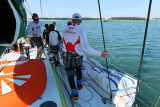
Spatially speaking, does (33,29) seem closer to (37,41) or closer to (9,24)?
(37,41)

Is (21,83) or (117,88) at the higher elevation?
(21,83)

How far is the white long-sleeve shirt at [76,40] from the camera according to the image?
204 centimetres

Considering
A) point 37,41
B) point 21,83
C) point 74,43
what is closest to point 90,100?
point 74,43

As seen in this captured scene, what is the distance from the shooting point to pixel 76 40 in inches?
84.4

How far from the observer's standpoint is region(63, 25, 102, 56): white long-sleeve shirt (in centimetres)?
204

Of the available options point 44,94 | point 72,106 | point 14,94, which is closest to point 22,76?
point 14,94

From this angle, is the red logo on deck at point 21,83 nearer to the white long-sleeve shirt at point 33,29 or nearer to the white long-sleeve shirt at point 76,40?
the white long-sleeve shirt at point 76,40

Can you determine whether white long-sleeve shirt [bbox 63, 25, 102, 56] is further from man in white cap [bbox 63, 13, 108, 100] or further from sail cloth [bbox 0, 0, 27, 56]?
sail cloth [bbox 0, 0, 27, 56]

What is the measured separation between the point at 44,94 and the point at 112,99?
1.46 m

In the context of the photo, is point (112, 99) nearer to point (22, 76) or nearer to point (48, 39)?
point (22, 76)

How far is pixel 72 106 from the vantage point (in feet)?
7.23

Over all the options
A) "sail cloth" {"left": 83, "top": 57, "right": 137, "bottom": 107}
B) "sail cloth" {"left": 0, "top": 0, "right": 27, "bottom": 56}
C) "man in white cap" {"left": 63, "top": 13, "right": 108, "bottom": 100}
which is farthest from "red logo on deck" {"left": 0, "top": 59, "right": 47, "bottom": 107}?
"sail cloth" {"left": 0, "top": 0, "right": 27, "bottom": 56}

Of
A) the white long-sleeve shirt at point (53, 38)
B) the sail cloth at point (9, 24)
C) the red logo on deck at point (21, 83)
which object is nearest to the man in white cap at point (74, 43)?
the red logo on deck at point (21, 83)

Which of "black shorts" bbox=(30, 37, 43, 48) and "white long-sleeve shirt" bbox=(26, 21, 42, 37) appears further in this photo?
"black shorts" bbox=(30, 37, 43, 48)
